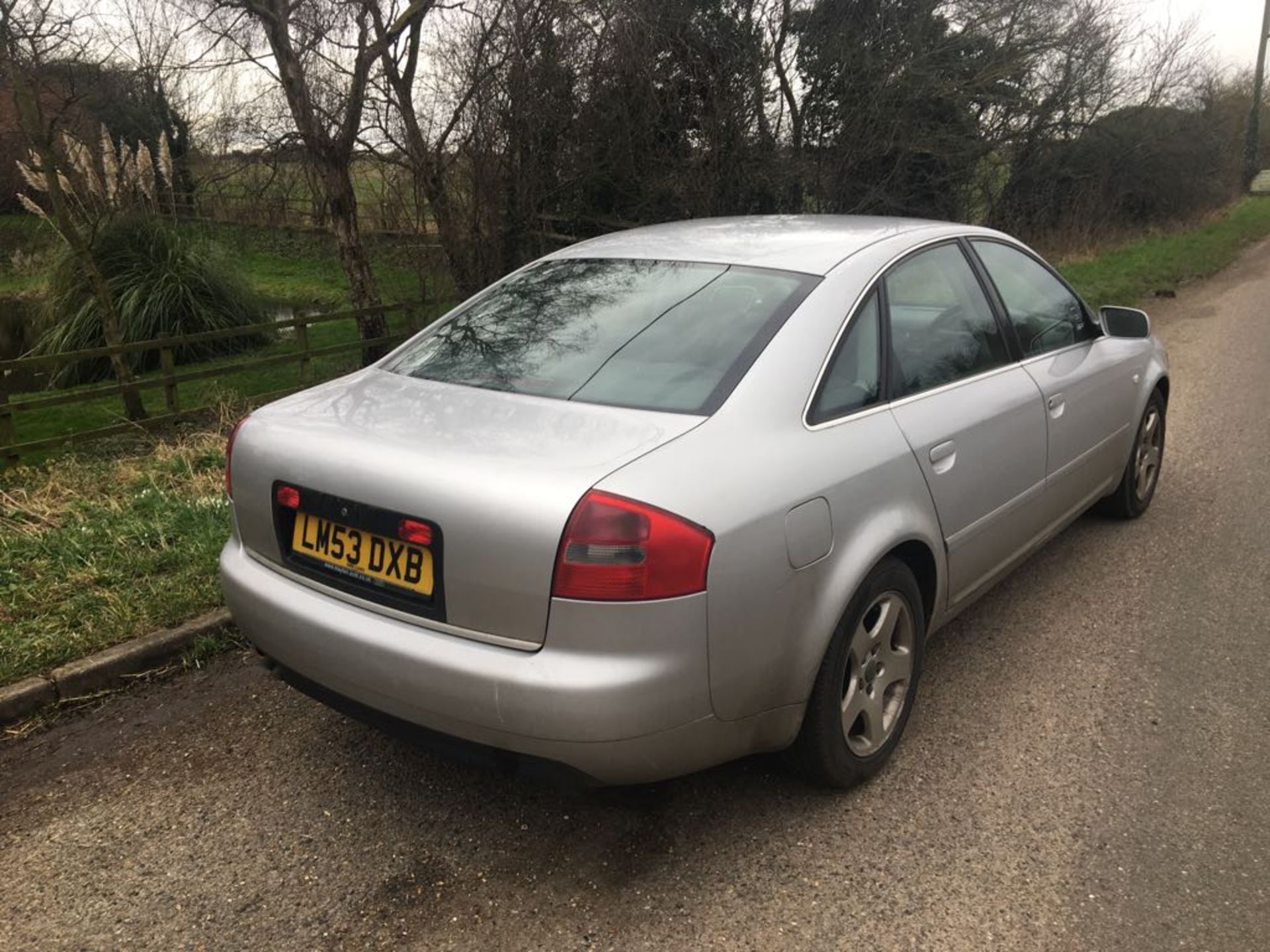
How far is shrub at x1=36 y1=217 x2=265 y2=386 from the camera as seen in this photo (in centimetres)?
1062

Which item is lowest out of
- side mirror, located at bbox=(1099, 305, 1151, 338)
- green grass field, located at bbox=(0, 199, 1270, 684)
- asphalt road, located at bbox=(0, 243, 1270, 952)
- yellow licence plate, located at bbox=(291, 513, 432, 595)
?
asphalt road, located at bbox=(0, 243, 1270, 952)

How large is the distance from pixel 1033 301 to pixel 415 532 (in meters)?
2.89

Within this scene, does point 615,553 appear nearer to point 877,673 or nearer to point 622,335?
point 622,335

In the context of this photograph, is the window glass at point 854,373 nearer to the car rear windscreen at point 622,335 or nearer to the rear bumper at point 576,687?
the car rear windscreen at point 622,335

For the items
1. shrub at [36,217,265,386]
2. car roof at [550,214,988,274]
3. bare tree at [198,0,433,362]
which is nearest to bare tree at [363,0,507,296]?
bare tree at [198,0,433,362]

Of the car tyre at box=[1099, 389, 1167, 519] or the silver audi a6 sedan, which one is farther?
the car tyre at box=[1099, 389, 1167, 519]

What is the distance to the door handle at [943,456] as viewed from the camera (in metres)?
2.98

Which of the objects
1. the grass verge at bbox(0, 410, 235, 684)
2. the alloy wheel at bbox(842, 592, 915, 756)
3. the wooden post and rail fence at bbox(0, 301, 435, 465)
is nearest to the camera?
the alloy wheel at bbox(842, 592, 915, 756)

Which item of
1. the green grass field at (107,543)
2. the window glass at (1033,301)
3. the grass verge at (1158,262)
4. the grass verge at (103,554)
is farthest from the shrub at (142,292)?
the grass verge at (1158,262)

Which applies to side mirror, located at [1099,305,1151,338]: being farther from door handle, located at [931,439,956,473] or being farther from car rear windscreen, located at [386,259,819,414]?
car rear windscreen, located at [386,259,819,414]

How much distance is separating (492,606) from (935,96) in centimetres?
1315

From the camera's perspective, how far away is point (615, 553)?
214 centimetres

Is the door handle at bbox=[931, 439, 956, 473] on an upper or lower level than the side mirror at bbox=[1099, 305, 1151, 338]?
lower

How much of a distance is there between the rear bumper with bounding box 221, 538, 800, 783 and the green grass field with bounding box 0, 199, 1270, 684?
169 centimetres
